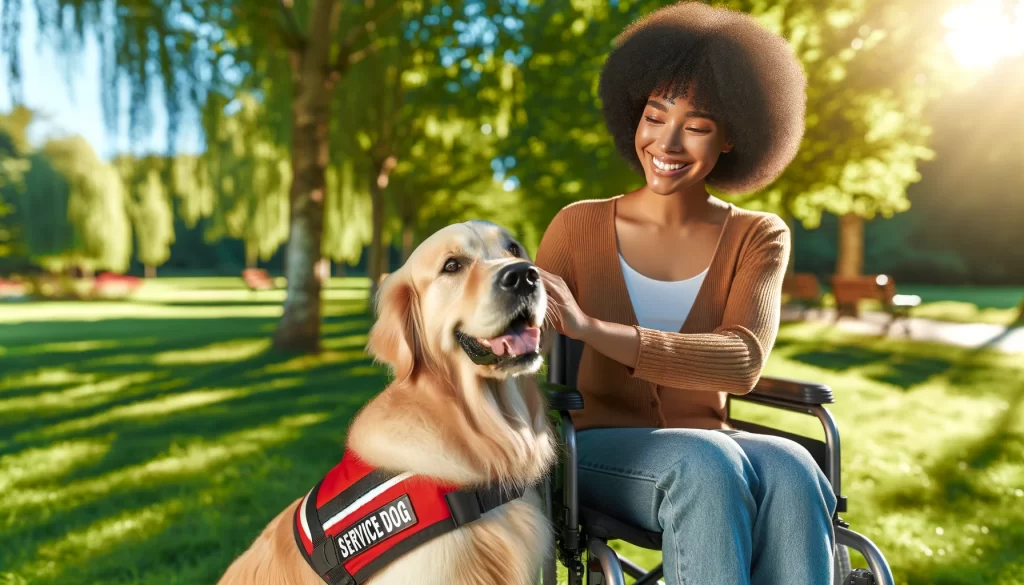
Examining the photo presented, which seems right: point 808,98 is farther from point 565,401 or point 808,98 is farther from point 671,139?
point 565,401

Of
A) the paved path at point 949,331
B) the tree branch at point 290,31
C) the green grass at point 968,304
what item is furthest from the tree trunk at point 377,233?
the green grass at point 968,304

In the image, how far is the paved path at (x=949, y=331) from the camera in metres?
11.1

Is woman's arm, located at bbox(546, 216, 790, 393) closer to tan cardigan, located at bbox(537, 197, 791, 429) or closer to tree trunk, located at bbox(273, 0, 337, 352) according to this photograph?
tan cardigan, located at bbox(537, 197, 791, 429)

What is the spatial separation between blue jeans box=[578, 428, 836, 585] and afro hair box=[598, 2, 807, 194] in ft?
3.16

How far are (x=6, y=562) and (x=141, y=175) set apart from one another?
4.69 metres

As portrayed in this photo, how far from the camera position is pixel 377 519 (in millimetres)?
1638

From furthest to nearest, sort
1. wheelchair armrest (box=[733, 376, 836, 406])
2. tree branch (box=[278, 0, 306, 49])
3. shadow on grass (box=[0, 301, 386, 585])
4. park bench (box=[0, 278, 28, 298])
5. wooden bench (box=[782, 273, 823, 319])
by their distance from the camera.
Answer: park bench (box=[0, 278, 28, 298]), wooden bench (box=[782, 273, 823, 319]), tree branch (box=[278, 0, 306, 49]), shadow on grass (box=[0, 301, 386, 585]), wheelchair armrest (box=[733, 376, 836, 406])

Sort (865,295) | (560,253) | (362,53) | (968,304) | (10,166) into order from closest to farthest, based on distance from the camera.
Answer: (560,253), (362,53), (865,295), (968,304), (10,166)

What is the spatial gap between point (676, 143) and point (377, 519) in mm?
1279

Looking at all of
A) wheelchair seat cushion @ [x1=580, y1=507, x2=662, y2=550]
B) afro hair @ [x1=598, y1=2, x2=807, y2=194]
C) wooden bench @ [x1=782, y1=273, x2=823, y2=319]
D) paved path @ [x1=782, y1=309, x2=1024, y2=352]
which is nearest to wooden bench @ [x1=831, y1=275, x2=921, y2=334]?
paved path @ [x1=782, y1=309, x2=1024, y2=352]

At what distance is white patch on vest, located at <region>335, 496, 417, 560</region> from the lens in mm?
1626

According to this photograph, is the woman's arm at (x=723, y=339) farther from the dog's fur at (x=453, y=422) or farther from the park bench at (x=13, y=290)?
the park bench at (x=13, y=290)

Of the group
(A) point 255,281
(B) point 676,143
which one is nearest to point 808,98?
(B) point 676,143

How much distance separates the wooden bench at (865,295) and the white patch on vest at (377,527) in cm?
1221
